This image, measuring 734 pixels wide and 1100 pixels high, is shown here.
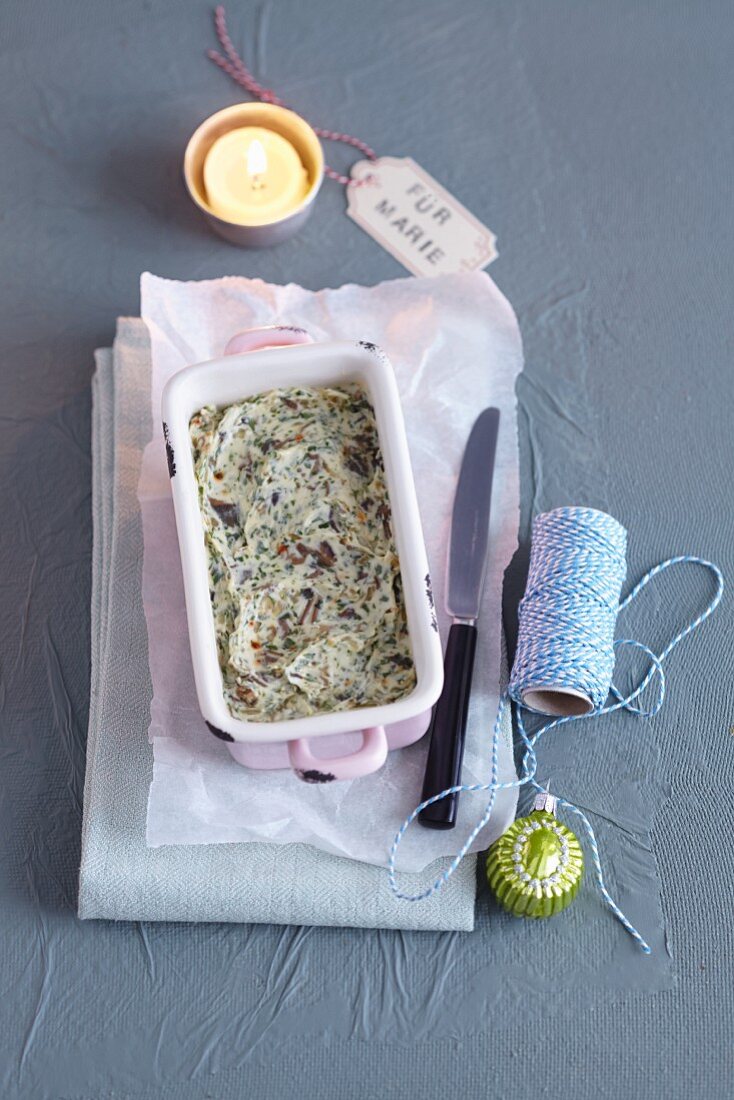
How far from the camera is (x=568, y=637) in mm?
956

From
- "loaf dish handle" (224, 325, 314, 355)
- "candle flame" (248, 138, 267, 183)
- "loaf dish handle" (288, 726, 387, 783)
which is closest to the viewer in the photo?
"loaf dish handle" (288, 726, 387, 783)

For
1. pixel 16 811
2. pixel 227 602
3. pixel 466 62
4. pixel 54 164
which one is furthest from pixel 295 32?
pixel 16 811

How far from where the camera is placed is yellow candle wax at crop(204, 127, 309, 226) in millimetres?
1134

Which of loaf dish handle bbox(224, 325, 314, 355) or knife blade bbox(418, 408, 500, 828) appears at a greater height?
loaf dish handle bbox(224, 325, 314, 355)

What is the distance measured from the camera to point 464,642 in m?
1.00

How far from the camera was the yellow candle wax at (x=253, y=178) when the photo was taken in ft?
3.72

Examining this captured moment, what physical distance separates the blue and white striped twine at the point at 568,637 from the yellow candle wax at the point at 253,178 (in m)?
0.41

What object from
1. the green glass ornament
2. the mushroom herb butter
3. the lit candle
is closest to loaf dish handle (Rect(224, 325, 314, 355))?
the mushroom herb butter

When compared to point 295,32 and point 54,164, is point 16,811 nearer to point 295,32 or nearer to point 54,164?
point 54,164

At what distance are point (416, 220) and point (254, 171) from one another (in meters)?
0.18

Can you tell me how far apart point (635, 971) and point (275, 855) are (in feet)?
1.03

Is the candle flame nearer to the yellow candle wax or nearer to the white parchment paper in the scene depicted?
the yellow candle wax

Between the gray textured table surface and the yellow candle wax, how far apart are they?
0.16 ft

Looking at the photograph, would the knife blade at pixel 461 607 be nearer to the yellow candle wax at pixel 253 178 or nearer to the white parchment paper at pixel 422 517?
the white parchment paper at pixel 422 517
